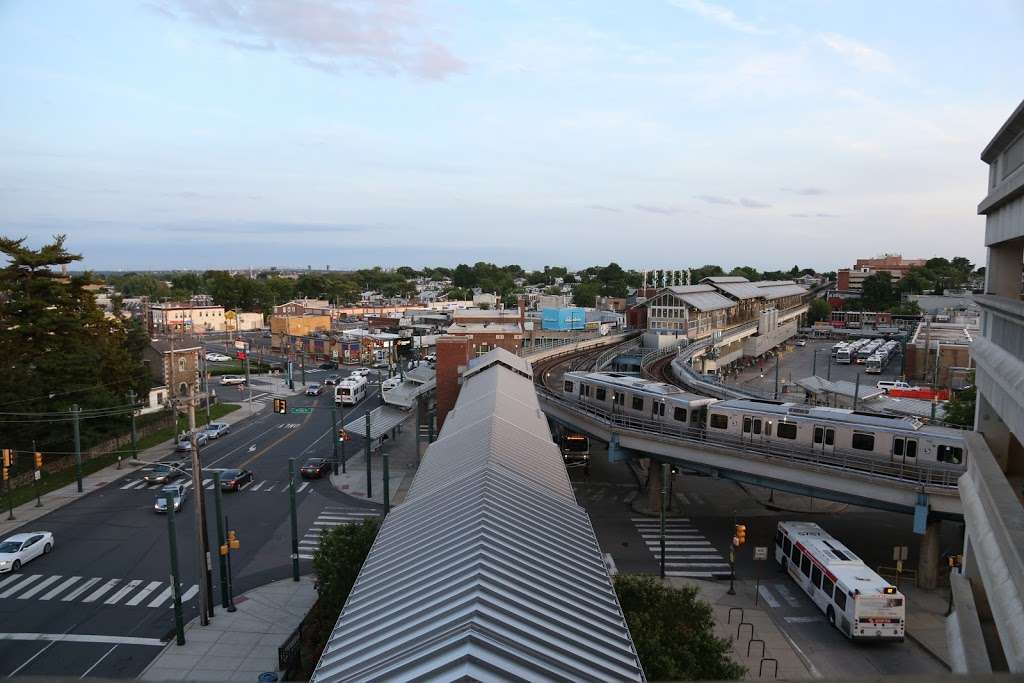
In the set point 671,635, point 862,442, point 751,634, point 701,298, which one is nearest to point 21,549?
point 671,635

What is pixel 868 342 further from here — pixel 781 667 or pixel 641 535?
pixel 781 667

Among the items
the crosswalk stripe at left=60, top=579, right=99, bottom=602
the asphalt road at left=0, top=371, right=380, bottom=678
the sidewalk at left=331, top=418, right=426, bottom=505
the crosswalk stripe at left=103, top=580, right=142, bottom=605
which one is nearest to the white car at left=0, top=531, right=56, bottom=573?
the asphalt road at left=0, top=371, right=380, bottom=678

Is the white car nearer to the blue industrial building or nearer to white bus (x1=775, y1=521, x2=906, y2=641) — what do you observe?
white bus (x1=775, y1=521, x2=906, y2=641)

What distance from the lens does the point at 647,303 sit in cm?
8688

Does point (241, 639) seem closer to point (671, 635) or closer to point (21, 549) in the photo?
point (21, 549)

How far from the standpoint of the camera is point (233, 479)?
35.8 metres

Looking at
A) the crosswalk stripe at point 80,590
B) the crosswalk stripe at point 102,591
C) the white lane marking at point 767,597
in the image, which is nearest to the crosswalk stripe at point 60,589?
the crosswalk stripe at point 80,590

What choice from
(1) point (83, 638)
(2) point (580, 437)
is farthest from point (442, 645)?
(2) point (580, 437)

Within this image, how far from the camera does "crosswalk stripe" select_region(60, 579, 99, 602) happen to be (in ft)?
75.1

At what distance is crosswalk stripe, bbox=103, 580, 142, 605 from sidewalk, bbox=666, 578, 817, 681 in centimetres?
1987

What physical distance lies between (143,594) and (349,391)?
1448 inches

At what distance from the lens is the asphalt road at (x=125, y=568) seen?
19422mm

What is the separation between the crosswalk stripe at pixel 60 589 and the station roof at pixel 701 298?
66.8 m

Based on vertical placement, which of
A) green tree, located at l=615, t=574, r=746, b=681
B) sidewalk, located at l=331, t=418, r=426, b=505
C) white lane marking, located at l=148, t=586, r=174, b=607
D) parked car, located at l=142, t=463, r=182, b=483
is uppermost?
green tree, located at l=615, t=574, r=746, b=681
